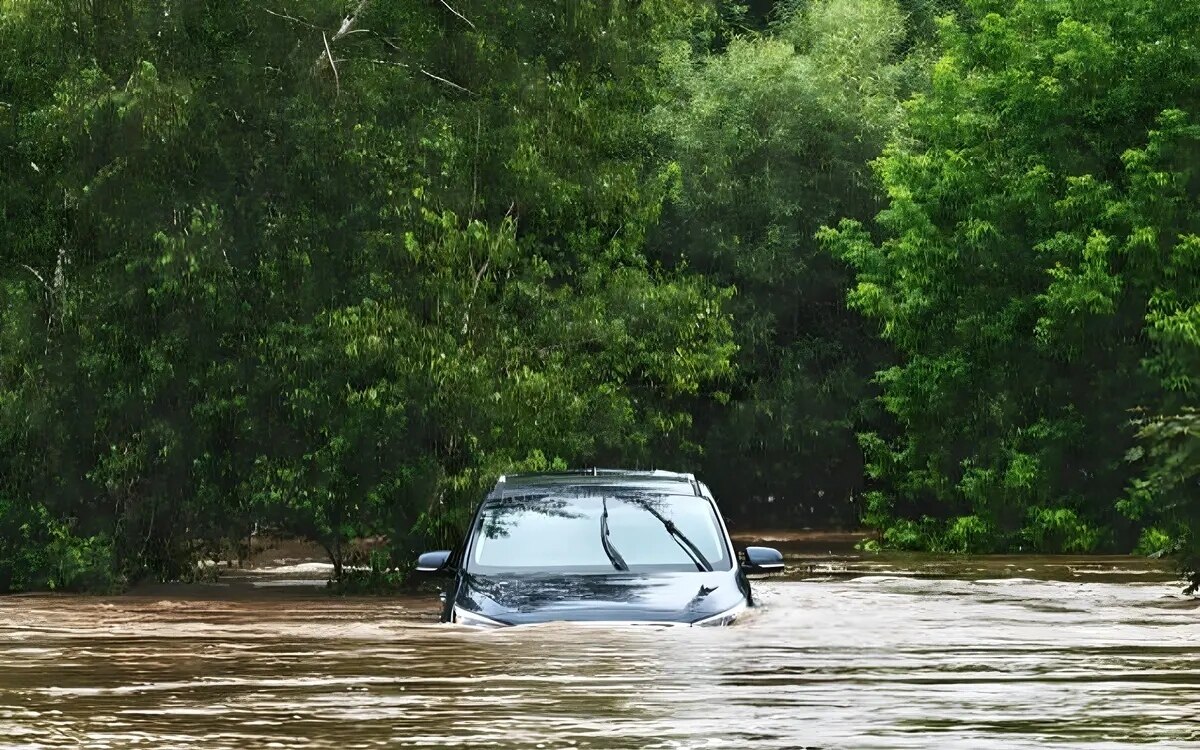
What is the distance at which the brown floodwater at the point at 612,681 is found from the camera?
10070mm

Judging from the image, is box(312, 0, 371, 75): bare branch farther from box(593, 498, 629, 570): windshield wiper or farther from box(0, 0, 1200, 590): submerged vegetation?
box(593, 498, 629, 570): windshield wiper

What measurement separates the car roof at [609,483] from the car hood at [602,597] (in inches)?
35.9

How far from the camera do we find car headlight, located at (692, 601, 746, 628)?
13.4 metres

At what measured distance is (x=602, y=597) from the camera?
13227 mm

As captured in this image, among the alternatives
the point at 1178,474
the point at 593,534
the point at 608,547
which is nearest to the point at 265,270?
the point at 1178,474

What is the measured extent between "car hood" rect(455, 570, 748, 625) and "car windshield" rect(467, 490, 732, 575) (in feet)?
0.51

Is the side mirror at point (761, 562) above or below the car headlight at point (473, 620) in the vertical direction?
above

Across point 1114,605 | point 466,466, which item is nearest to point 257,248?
point 466,466

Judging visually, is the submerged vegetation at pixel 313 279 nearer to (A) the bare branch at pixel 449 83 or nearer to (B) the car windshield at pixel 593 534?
(A) the bare branch at pixel 449 83

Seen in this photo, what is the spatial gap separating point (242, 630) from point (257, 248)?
7.60 meters

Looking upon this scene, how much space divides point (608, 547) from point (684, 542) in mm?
481

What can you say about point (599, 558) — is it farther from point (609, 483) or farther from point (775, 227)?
point (775, 227)

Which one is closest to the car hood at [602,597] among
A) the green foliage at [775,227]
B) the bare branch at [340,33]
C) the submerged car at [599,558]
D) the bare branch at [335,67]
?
the submerged car at [599,558]

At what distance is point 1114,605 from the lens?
70.1 feet
